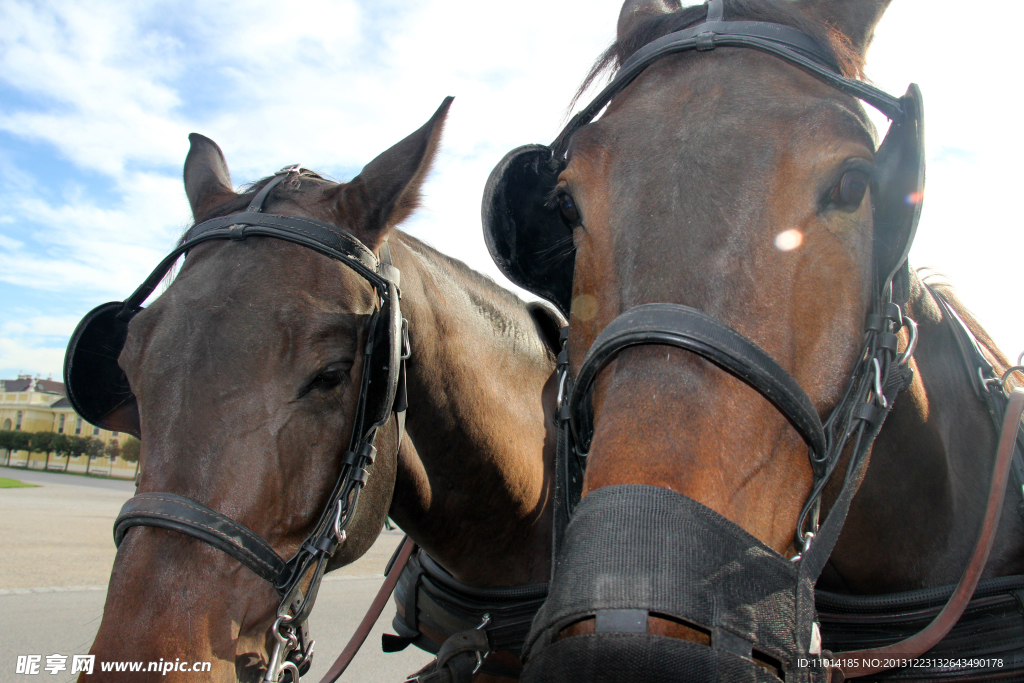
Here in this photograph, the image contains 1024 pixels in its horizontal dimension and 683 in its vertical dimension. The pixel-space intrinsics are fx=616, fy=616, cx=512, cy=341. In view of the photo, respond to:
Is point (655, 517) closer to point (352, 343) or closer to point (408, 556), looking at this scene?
point (352, 343)

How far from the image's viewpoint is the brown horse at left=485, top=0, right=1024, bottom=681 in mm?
924

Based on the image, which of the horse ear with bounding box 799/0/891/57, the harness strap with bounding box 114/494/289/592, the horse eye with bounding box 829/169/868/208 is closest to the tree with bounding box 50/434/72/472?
the harness strap with bounding box 114/494/289/592

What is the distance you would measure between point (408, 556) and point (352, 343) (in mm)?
1610

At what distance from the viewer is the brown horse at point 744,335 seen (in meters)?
0.92

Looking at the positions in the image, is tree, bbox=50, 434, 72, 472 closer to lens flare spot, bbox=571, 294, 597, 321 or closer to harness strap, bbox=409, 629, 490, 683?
harness strap, bbox=409, 629, 490, 683

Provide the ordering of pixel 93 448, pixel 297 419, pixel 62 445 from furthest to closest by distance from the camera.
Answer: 1. pixel 93 448
2. pixel 62 445
3. pixel 297 419

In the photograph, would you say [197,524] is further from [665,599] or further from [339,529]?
[665,599]

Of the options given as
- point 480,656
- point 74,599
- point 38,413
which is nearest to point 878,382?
point 480,656

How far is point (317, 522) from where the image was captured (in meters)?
1.98

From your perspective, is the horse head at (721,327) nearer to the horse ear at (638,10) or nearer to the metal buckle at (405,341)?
the horse ear at (638,10)

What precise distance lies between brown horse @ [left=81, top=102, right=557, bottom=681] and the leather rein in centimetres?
4

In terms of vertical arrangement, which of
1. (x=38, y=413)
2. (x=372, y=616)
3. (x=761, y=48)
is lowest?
(x=38, y=413)

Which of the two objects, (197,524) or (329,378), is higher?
(329,378)

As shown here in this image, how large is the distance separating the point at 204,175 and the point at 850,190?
2681 millimetres
